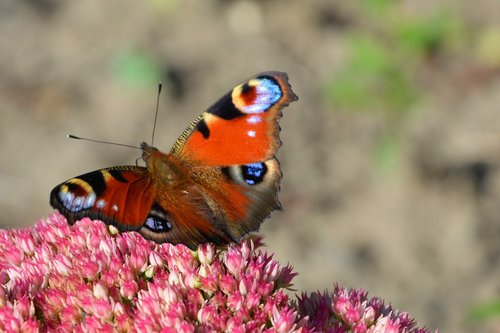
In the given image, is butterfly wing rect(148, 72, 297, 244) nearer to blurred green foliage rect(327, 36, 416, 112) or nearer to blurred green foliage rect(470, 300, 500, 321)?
blurred green foliage rect(470, 300, 500, 321)

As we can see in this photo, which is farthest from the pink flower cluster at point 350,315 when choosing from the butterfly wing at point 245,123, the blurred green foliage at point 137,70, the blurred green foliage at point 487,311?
the blurred green foliage at point 137,70

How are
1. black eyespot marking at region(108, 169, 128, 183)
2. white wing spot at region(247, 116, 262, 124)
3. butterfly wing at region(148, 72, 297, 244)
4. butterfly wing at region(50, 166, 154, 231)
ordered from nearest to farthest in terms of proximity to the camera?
1. butterfly wing at region(50, 166, 154, 231)
2. black eyespot marking at region(108, 169, 128, 183)
3. butterfly wing at region(148, 72, 297, 244)
4. white wing spot at region(247, 116, 262, 124)

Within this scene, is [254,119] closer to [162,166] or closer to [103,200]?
[162,166]

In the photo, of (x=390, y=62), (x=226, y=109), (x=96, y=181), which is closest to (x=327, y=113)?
(x=390, y=62)

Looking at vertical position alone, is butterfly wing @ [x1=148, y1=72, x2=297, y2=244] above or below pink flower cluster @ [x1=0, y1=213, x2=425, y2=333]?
above

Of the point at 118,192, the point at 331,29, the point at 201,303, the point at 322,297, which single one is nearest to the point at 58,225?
the point at 118,192

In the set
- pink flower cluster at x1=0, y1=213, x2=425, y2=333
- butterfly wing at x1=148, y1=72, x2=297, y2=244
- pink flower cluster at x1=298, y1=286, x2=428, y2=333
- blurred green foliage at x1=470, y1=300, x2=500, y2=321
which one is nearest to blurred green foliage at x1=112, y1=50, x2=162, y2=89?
blurred green foliage at x1=470, y1=300, x2=500, y2=321

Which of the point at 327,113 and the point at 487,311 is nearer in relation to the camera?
the point at 487,311
